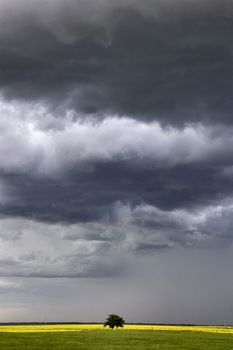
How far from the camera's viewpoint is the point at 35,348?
4872 centimetres

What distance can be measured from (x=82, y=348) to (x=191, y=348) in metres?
13.6

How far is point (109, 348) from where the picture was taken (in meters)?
49.1

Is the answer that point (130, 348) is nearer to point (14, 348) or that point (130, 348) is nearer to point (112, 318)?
point (14, 348)

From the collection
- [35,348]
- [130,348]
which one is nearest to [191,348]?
[130,348]

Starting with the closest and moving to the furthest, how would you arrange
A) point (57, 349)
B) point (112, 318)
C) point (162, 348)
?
point (57, 349)
point (162, 348)
point (112, 318)

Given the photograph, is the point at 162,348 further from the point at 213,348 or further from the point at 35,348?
the point at 35,348

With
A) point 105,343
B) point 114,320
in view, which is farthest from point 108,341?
point 114,320

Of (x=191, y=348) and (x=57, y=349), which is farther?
(x=191, y=348)

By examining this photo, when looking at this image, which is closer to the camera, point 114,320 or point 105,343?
point 105,343

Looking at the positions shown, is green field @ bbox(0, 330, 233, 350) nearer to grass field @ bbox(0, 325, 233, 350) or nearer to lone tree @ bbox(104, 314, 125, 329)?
grass field @ bbox(0, 325, 233, 350)

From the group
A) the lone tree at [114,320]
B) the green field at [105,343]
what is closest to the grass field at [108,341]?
the green field at [105,343]

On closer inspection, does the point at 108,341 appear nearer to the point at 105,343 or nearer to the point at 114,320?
the point at 105,343

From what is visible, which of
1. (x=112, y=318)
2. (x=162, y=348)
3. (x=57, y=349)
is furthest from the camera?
(x=112, y=318)

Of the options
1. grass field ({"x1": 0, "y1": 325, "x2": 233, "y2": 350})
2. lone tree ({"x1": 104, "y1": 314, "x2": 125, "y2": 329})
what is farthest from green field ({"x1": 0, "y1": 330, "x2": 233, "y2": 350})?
lone tree ({"x1": 104, "y1": 314, "x2": 125, "y2": 329})
